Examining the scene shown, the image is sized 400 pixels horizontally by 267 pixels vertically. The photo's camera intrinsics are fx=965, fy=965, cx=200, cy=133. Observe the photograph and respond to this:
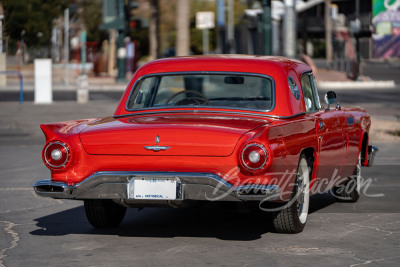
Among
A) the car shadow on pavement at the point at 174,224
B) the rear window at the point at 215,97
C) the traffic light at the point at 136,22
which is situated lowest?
the car shadow on pavement at the point at 174,224

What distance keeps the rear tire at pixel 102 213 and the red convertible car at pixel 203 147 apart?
0.01m

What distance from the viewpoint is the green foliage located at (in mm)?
35219

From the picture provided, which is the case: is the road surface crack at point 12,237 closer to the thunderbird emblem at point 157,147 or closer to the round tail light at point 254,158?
the thunderbird emblem at point 157,147

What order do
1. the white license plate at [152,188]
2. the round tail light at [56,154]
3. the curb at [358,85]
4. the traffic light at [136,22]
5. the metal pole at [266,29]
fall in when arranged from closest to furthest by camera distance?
the white license plate at [152,188], the round tail light at [56,154], the metal pole at [266,29], the traffic light at [136,22], the curb at [358,85]

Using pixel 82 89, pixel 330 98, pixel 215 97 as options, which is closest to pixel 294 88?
pixel 215 97

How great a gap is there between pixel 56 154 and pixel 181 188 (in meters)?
1.09

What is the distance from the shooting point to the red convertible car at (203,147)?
23.9ft

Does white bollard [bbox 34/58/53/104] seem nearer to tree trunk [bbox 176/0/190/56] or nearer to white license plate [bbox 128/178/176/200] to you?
tree trunk [bbox 176/0/190/56]

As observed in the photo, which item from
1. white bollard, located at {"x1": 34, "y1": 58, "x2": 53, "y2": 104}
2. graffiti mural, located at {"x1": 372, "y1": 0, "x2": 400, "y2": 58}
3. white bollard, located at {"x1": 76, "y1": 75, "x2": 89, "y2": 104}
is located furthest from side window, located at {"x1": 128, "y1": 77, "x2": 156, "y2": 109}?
graffiti mural, located at {"x1": 372, "y1": 0, "x2": 400, "y2": 58}

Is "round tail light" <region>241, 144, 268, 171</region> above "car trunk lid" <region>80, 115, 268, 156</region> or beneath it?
beneath

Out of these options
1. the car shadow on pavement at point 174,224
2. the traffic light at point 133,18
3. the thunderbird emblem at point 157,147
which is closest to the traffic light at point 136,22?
the traffic light at point 133,18

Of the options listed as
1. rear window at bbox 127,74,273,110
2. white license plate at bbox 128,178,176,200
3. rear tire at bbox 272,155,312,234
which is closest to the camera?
white license plate at bbox 128,178,176,200

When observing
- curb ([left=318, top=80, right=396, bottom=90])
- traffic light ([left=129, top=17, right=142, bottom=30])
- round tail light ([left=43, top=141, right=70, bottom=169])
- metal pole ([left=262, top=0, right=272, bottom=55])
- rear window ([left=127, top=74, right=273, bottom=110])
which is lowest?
curb ([left=318, top=80, right=396, bottom=90])

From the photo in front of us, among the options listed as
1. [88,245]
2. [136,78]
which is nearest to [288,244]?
[88,245]
